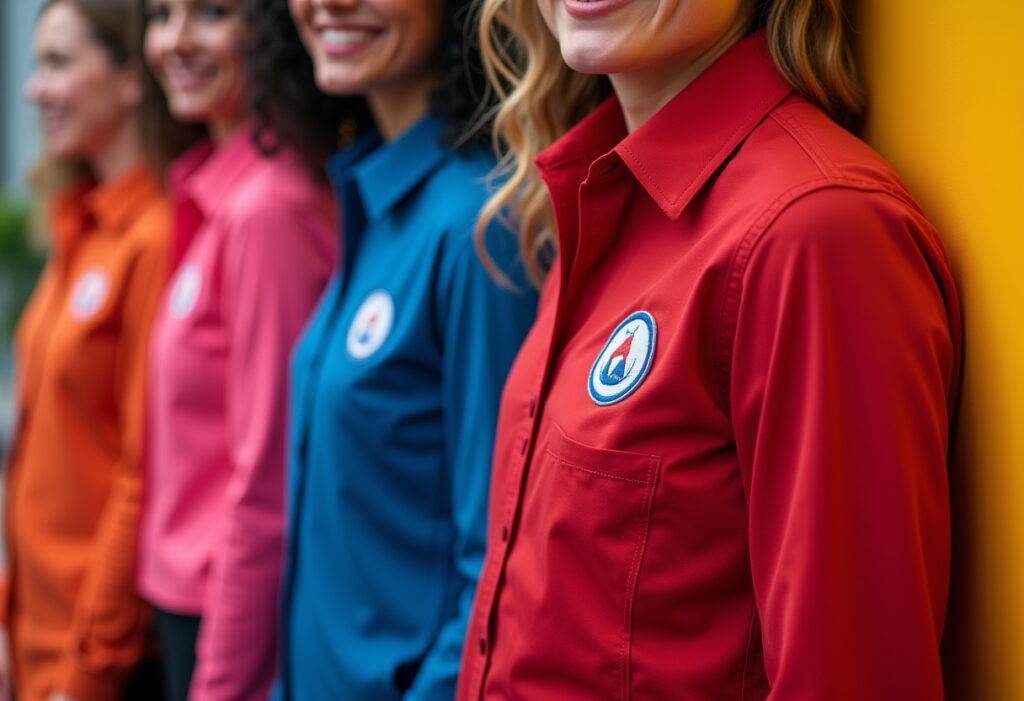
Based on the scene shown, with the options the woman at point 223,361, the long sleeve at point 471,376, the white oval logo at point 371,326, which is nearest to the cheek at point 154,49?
the woman at point 223,361

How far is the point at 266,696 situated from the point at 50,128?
1.78 m

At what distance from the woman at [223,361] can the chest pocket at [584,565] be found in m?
0.92

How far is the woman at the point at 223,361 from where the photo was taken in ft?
7.01

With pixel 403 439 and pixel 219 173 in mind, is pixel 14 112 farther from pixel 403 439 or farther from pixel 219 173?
pixel 403 439

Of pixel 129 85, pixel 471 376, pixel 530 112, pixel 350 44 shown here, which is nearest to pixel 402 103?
pixel 350 44

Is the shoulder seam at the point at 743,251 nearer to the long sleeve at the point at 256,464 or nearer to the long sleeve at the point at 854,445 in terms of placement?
the long sleeve at the point at 854,445

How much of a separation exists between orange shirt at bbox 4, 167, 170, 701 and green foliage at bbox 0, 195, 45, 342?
447 centimetres

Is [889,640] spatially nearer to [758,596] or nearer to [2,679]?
[758,596]

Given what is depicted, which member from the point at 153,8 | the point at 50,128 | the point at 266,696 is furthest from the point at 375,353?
the point at 50,128

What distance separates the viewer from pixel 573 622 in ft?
4.14

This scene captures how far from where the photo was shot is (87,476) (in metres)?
2.71

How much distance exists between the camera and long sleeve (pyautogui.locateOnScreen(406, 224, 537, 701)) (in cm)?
171

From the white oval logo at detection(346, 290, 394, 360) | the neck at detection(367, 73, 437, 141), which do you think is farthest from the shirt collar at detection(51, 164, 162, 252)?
the white oval logo at detection(346, 290, 394, 360)

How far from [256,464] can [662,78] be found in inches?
43.1
